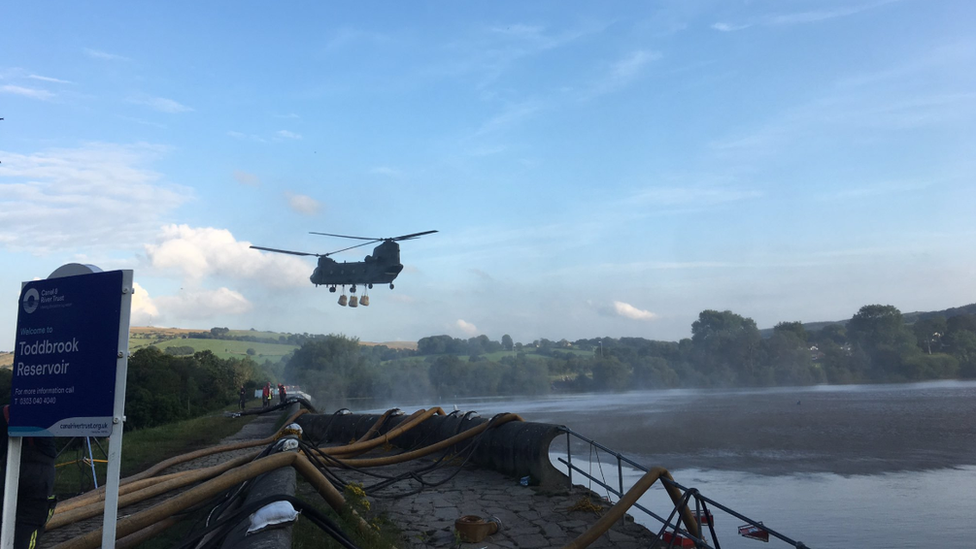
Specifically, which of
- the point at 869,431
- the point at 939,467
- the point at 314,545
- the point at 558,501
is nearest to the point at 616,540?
the point at 558,501

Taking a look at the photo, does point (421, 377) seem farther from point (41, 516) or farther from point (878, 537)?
point (41, 516)

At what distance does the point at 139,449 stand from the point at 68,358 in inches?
547

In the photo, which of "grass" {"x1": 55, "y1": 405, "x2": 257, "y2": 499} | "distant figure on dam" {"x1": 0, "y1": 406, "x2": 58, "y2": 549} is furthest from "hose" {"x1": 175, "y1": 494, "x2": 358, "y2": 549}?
"grass" {"x1": 55, "y1": 405, "x2": 257, "y2": 499}

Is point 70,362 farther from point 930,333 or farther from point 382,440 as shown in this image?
point 930,333

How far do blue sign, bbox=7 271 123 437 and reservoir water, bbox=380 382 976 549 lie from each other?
722 centimetres

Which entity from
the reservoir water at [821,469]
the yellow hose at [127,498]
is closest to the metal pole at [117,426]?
the yellow hose at [127,498]

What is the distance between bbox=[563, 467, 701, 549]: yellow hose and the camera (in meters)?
5.46

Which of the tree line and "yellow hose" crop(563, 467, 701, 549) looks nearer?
"yellow hose" crop(563, 467, 701, 549)

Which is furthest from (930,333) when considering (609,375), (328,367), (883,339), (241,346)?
(241,346)

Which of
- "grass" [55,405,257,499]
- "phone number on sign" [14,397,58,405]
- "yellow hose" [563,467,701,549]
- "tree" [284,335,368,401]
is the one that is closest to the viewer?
"phone number on sign" [14,397,58,405]

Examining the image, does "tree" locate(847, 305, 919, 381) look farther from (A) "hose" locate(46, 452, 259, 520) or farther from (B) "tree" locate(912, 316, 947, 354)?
(A) "hose" locate(46, 452, 259, 520)

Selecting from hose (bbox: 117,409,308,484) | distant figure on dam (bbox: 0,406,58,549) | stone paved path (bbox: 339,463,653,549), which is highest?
distant figure on dam (bbox: 0,406,58,549)

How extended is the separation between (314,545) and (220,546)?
887 mm

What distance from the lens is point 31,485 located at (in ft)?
13.4
